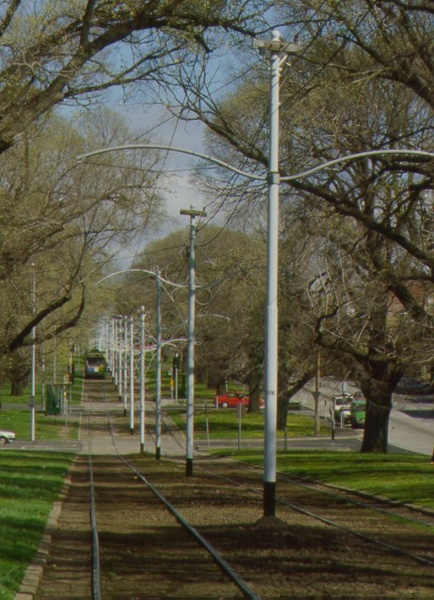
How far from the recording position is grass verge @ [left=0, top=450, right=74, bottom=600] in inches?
502

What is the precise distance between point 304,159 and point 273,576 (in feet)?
41.1

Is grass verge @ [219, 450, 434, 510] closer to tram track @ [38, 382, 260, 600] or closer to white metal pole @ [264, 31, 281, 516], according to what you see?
tram track @ [38, 382, 260, 600]

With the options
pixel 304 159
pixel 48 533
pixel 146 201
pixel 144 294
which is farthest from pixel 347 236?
pixel 144 294

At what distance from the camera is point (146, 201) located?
38469 millimetres

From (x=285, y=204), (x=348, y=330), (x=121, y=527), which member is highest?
(x=285, y=204)

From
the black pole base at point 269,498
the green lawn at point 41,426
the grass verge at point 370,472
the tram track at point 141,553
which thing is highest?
the black pole base at point 269,498

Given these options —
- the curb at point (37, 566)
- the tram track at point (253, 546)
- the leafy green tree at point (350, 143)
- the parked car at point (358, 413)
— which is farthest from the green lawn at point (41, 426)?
the curb at point (37, 566)

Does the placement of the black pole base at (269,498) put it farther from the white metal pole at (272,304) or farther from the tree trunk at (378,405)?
the tree trunk at (378,405)

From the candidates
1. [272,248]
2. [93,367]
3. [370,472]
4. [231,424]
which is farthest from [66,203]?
[93,367]

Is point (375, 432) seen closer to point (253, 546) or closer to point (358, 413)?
point (253, 546)

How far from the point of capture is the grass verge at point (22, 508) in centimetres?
1274

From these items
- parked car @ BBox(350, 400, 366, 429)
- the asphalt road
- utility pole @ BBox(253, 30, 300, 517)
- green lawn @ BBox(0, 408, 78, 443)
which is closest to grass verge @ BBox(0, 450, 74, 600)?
utility pole @ BBox(253, 30, 300, 517)

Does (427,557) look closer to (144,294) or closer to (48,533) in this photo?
(48,533)

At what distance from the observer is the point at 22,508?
20734 millimetres
